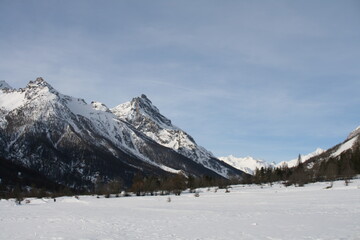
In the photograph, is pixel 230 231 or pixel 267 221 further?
pixel 267 221

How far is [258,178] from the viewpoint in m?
148

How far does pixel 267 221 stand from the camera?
29.2 meters

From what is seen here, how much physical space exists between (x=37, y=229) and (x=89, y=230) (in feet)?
13.4

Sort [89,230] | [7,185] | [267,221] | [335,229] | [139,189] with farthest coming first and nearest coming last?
[7,185], [139,189], [267,221], [89,230], [335,229]

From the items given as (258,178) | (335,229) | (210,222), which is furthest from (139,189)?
(335,229)

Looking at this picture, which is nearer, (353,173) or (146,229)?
(146,229)

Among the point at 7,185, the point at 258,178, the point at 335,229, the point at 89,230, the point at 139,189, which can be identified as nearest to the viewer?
the point at 335,229

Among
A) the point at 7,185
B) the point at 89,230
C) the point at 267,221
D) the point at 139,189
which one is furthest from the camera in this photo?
the point at 7,185

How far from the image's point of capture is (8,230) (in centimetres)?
2728

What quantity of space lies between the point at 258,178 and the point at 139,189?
5694 centimetres

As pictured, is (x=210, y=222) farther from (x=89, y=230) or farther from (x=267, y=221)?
(x=89, y=230)

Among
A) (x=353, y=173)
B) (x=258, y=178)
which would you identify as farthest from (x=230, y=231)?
(x=258, y=178)

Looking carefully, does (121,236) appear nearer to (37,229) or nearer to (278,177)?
(37,229)

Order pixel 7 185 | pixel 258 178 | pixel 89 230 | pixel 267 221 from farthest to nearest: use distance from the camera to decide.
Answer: pixel 7 185, pixel 258 178, pixel 267 221, pixel 89 230
